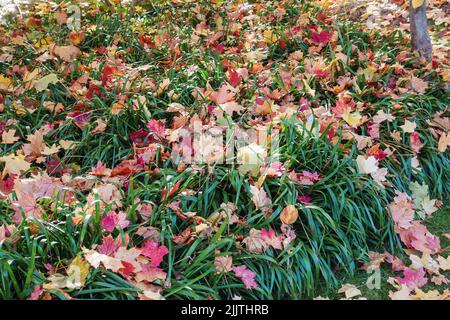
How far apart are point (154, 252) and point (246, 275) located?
451 mm

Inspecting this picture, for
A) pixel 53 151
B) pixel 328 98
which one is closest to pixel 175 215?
pixel 53 151

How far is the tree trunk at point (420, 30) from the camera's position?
4277mm

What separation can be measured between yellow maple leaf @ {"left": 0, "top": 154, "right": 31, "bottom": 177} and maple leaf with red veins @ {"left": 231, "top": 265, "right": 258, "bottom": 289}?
1.42m

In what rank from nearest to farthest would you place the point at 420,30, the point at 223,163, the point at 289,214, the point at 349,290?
the point at 349,290 → the point at 289,214 → the point at 223,163 → the point at 420,30

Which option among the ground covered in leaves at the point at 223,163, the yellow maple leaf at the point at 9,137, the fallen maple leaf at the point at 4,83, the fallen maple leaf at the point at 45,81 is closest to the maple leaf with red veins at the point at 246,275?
the ground covered in leaves at the point at 223,163

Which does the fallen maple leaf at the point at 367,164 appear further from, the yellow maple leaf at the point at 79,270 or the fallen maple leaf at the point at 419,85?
the yellow maple leaf at the point at 79,270

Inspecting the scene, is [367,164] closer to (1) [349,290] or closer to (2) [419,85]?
(1) [349,290]

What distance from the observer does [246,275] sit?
252 centimetres

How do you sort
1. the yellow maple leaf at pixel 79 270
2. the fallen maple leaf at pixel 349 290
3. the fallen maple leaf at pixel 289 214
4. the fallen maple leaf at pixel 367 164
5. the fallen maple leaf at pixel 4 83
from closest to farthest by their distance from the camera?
the yellow maple leaf at pixel 79 270, the fallen maple leaf at pixel 349 290, the fallen maple leaf at pixel 289 214, the fallen maple leaf at pixel 367 164, the fallen maple leaf at pixel 4 83

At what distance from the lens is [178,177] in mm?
2883

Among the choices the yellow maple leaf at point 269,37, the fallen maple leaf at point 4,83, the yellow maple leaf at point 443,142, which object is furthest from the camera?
the yellow maple leaf at point 269,37

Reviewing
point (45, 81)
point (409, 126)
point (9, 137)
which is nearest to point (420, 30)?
point (409, 126)

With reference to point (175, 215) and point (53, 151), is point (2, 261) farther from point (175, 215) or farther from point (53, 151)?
point (53, 151)

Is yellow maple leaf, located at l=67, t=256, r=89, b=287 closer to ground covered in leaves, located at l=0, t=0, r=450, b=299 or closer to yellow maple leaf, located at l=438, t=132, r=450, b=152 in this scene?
ground covered in leaves, located at l=0, t=0, r=450, b=299
